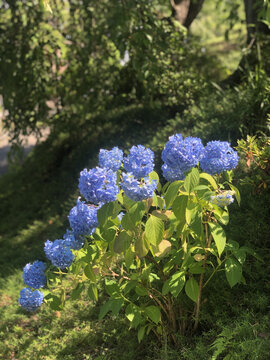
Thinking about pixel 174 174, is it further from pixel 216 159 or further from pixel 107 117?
pixel 107 117

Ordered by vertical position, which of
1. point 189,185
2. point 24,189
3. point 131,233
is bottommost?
point 24,189

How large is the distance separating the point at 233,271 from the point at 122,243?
2.22 ft

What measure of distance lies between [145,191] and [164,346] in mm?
1255

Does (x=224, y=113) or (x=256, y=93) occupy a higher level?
(x=256, y=93)

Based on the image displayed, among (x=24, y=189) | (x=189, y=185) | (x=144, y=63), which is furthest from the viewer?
(x=24, y=189)

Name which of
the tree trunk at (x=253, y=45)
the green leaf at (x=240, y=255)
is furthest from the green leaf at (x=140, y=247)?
the tree trunk at (x=253, y=45)

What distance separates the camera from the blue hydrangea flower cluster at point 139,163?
2.22 meters

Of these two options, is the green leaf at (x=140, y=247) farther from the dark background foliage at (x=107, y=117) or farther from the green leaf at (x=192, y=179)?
the dark background foliage at (x=107, y=117)

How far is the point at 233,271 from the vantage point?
2.54 meters

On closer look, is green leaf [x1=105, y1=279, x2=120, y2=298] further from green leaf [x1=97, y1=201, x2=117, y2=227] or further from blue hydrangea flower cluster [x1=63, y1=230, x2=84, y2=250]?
green leaf [x1=97, y1=201, x2=117, y2=227]

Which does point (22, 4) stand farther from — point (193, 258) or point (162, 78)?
point (193, 258)

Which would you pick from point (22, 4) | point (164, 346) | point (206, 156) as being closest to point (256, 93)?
point (206, 156)

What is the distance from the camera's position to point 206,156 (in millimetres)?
2443

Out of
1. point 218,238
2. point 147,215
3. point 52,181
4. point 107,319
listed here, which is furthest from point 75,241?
point 52,181
